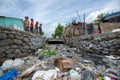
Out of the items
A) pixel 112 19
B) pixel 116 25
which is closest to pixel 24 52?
pixel 116 25

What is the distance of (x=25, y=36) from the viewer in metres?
5.97

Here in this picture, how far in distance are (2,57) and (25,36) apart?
1.86 m

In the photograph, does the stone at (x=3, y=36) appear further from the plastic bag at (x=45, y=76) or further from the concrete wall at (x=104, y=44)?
the concrete wall at (x=104, y=44)

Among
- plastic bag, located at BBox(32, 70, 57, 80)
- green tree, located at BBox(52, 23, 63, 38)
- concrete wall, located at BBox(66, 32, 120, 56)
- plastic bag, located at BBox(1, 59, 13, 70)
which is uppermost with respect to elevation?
green tree, located at BBox(52, 23, 63, 38)

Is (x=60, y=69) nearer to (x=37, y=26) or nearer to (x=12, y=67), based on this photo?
(x=12, y=67)

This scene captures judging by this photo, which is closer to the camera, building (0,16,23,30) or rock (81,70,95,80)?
rock (81,70,95,80)

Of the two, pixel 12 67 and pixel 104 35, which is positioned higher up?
pixel 104 35

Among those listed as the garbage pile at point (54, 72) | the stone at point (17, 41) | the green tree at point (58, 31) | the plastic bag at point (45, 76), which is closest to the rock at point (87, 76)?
the garbage pile at point (54, 72)

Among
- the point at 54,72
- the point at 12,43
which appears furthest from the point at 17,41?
the point at 54,72

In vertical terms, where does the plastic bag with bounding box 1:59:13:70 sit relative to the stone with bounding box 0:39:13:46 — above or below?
below

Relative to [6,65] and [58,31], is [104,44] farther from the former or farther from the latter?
[58,31]

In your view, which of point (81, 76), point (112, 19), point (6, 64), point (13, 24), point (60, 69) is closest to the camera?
point (81, 76)

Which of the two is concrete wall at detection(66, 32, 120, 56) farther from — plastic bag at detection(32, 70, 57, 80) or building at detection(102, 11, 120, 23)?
building at detection(102, 11, 120, 23)

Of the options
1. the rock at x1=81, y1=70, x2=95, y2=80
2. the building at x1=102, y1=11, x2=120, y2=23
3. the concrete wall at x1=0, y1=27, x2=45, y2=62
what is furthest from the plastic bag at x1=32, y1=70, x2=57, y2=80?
the building at x1=102, y1=11, x2=120, y2=23
